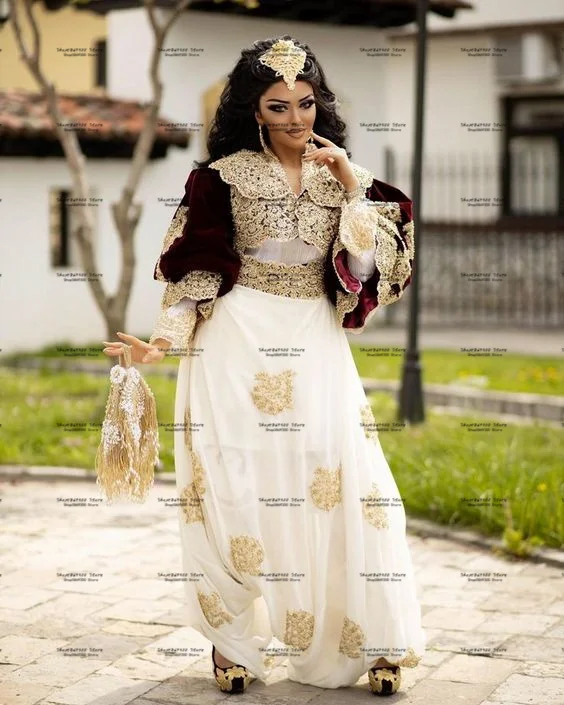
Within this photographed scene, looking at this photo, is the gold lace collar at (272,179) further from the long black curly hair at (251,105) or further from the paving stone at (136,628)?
the paving stone at (136,628)

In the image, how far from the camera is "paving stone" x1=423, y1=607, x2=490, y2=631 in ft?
17.7

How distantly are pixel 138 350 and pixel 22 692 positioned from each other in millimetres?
1142

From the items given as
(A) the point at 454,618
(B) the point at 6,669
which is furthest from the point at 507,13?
(B) the point at 6,669

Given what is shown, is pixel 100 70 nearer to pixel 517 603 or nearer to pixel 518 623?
pixel 517 603

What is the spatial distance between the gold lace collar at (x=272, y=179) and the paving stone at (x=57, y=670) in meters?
1.67

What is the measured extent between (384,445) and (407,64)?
560 inches

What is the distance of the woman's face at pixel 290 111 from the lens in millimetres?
4414

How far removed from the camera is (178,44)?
53.0 ft

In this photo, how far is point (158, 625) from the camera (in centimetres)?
536

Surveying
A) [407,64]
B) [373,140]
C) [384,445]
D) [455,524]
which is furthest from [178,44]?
[455,524]

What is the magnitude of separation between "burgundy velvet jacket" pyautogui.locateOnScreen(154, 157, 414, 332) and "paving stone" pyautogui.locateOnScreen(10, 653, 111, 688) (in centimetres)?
134

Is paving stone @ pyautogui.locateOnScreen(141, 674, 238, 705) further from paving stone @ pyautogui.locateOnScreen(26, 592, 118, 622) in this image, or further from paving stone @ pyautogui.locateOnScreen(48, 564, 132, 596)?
paving stone @ pyautogui.locateOnScreen(48, 564, 132, 596)

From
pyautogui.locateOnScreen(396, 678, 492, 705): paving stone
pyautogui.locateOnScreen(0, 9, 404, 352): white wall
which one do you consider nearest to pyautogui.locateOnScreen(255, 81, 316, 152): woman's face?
pyautogui.locateOnScreen(396, 678, 492, 705): paving stone

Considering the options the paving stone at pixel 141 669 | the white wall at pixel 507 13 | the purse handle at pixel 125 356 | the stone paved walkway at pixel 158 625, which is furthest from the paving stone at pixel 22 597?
the white wall at pixel 507 13
